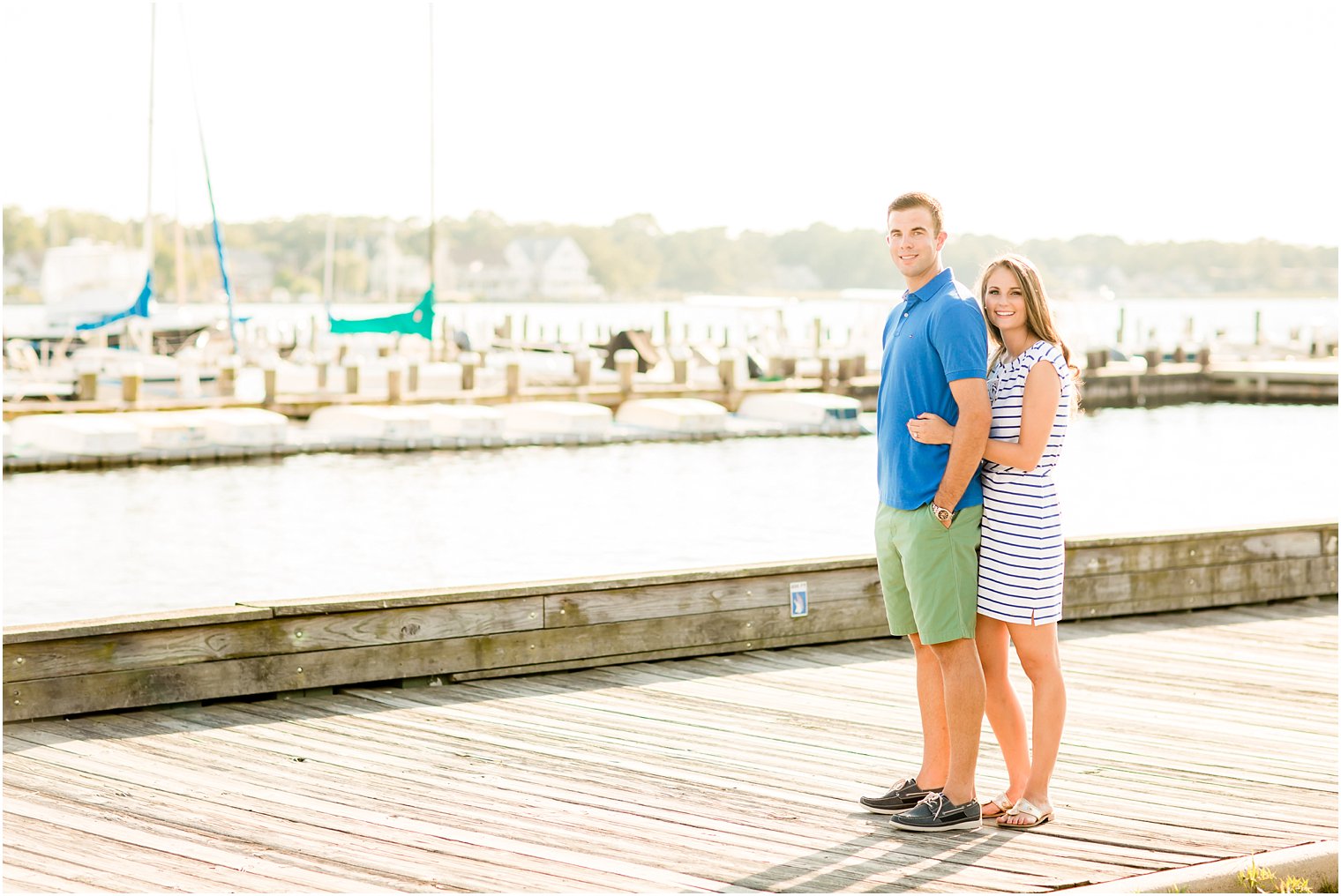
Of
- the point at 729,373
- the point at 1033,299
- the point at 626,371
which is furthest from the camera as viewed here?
the point at 729,373

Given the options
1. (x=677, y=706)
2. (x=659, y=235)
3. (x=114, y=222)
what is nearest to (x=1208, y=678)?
(x=677, y=706)

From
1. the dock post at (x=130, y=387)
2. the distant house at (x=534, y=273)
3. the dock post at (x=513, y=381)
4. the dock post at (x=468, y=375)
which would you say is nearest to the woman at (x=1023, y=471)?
the dock post at (x=130, y=387)

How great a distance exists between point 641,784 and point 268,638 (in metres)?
1.67

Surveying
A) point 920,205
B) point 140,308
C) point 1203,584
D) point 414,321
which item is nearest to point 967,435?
point 920,205

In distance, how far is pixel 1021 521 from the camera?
394 centimetres

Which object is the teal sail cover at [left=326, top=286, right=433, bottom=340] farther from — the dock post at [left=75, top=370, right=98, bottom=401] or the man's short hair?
the man's short hair

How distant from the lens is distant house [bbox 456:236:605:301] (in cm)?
11281

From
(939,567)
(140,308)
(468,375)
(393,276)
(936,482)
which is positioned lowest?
(939,567)

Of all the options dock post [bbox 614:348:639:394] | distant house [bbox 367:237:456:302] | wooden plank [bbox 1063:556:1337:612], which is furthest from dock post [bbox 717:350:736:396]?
wooden plank [bbox 1063:556:1337:612]

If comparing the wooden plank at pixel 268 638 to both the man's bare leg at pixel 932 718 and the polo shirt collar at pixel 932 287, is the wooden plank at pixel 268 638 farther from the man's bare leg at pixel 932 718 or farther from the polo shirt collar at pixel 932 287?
the polo shirt collar at pixel 932 287

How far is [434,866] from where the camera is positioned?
3.78m

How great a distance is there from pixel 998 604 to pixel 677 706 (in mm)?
1894

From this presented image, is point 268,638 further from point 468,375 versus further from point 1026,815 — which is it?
point 468,375

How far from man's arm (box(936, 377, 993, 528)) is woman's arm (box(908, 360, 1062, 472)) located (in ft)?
0.13
